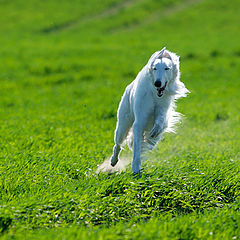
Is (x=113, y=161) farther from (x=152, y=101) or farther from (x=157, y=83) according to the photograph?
(x=157, y=83)

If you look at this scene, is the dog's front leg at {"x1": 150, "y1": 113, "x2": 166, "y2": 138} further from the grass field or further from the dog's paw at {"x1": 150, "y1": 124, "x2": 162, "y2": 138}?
the grass field

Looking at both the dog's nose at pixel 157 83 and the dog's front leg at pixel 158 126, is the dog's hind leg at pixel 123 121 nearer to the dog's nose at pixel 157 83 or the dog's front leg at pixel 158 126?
the dog's front leg at pixel 158 126

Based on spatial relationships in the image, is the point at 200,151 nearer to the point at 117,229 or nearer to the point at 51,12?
the point at 117,229

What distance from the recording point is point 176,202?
20.5 feet

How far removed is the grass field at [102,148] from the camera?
536 cm

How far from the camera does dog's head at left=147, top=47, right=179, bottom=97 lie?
622cm

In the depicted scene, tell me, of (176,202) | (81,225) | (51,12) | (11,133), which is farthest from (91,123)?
(51,12)

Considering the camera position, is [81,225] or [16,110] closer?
[81,225]

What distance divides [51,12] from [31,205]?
40.6 m

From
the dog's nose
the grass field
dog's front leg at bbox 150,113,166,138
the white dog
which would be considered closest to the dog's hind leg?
the white dog

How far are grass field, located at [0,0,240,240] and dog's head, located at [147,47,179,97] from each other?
136cm

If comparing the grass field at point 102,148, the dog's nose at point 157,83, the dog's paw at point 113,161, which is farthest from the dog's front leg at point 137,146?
the dog's paw at point 113,161

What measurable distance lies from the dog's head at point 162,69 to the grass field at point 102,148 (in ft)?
4.47

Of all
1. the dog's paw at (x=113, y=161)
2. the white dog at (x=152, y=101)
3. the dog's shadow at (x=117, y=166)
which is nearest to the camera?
the white dog at (x=152, y=101)
